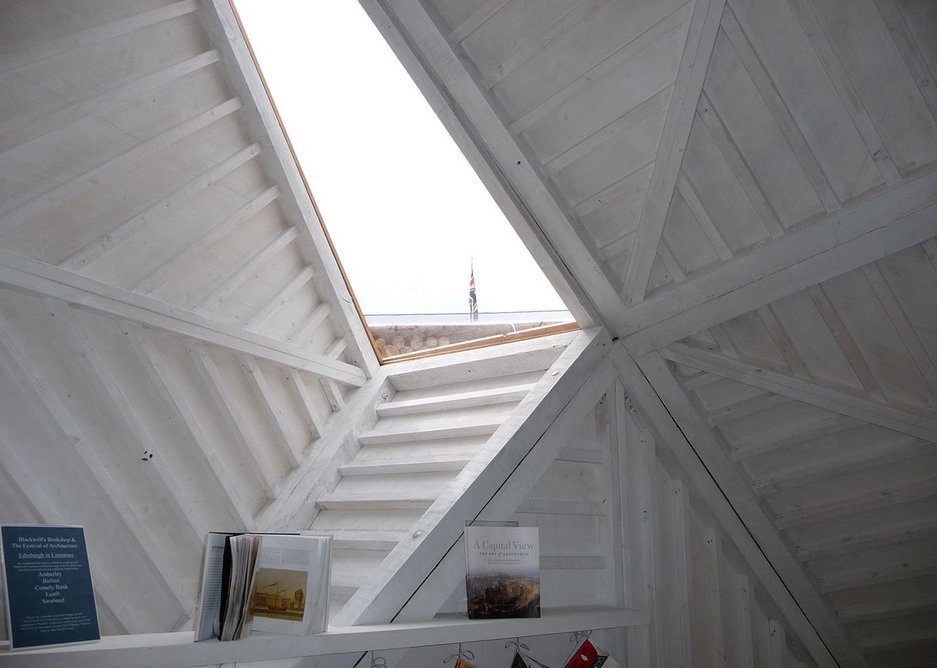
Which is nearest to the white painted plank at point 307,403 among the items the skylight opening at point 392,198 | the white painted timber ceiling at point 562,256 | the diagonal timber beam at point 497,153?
the white painted timber ceiling at point 562,256

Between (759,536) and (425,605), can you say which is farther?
(759,536)

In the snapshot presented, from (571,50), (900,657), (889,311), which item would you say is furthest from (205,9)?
(900,657)

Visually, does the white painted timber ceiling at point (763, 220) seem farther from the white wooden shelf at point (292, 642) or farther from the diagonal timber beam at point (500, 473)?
the white wooden shelf at point (292, 642)

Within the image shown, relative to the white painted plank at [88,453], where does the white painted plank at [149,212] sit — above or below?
above

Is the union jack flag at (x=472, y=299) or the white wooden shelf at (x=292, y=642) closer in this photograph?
the white wooden shelf at (x=292, y=642)

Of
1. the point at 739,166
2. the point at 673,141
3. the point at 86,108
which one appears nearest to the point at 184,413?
the point at 86,108

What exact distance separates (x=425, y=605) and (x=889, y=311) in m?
1.55

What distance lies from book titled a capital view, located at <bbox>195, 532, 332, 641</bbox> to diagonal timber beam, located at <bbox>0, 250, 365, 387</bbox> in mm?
1010

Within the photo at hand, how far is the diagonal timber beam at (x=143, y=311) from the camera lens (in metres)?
1.99

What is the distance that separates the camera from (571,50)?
81.7 inches

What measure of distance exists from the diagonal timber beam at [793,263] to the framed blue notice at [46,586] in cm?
185

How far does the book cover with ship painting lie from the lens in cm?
203

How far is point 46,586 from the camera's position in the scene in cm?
Answer: 137

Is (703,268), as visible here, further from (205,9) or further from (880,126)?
(205,9)
